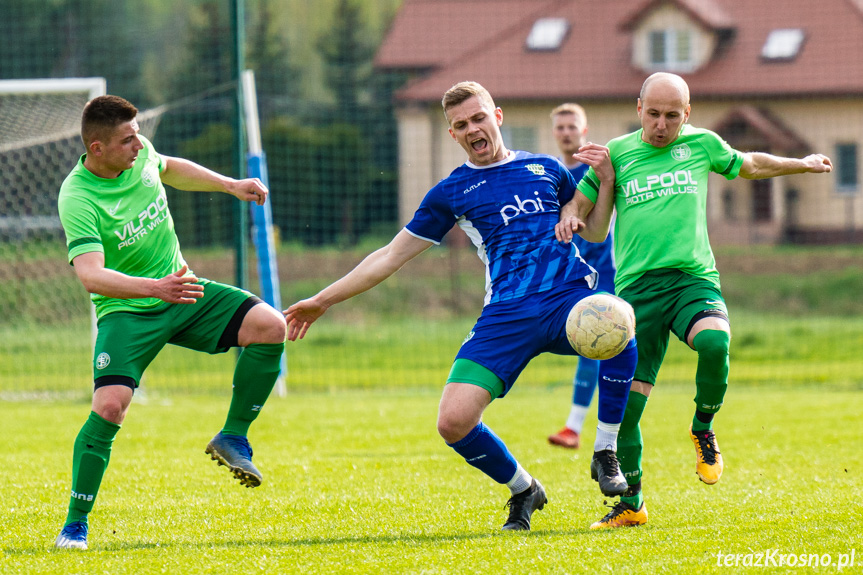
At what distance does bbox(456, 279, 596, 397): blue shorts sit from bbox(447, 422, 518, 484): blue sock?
0.25m

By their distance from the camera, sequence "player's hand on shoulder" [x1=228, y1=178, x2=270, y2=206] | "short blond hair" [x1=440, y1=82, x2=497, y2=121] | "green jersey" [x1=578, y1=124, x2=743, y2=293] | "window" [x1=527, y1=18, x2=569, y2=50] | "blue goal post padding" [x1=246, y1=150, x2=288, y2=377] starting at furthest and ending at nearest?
"window" [x1=527, y1=18, x2=569, y2=50] < "blue goal post padding" [x1=246, y1=150, x2=288, y2=377] < "player's hand on shoulder" [x1=228, y1=178, x2=270, y2=206] < "green jersey" [x1=578, y1=124, x2=743, y2=293] < "short blond hair" [x1=440, y1=82, x2=497, y2=121]

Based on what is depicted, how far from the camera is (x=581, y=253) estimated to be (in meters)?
8.16

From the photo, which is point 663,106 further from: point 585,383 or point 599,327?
point 585,383

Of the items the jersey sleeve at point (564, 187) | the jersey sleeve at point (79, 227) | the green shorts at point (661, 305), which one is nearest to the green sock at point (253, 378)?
the jersey sleeve at point (79, 227)

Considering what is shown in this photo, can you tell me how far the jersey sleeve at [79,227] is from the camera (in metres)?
5.05

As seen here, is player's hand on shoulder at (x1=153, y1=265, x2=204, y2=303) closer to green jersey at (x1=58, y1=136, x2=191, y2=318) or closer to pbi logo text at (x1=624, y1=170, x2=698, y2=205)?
green jersey at (x1=58, y1=136, x2=191, y2=318)

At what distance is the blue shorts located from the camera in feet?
16.9

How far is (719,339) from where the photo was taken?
526cm

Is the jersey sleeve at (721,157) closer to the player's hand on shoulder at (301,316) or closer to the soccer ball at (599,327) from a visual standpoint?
the soccer ball at (599,327)

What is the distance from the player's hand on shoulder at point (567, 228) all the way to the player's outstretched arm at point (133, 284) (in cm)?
171

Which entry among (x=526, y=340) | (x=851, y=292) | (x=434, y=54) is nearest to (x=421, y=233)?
(x=526, y=340)

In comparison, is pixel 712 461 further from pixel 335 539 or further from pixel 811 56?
pixel 811 56

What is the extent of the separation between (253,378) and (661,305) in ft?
7.10

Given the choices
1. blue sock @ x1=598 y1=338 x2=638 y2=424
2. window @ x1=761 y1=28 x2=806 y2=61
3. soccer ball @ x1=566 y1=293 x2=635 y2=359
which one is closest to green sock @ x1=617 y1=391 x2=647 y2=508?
blue sock @ x1=598 y1=338 x2=638 y2=424
